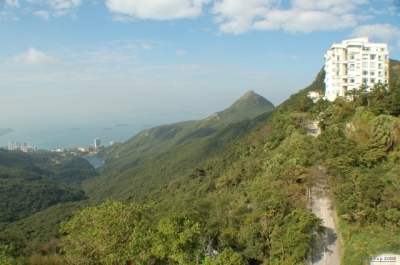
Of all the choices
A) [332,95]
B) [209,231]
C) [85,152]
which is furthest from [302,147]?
[85,152]

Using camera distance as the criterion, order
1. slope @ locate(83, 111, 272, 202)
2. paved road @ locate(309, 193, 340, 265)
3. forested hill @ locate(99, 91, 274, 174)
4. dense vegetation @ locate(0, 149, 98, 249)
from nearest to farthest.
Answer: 1. paved road @ locate(309, 193, 340, 265)
2. dense vegetation @ locate(0, 149, 98, 249)
3. slope @ locate(83, 111, 272, 202)
4. forested hill @ locate(99, 91, 274, 174)

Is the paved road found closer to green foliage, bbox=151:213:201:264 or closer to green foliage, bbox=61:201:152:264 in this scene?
green foliage, bbox=151:213:201:264

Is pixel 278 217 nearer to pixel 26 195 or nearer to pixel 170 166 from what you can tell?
pixel 170 166

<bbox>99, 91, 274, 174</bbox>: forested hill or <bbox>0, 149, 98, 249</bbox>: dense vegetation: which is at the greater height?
<bbox>99, 91, 274, 174</bbox>: forested hill

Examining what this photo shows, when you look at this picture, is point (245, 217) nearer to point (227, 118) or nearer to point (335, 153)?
point (335, 153)

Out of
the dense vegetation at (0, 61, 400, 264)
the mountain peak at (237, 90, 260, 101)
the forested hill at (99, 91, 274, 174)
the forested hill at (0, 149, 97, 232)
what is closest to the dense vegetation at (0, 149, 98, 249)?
the forested hill at (0, 149, 97, 232)

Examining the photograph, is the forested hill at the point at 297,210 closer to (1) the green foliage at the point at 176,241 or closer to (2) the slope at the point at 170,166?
(1) the green foliage at the point at 176,241

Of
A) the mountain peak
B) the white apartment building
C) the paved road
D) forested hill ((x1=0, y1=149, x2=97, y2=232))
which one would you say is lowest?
forested hill ((x1=0, y1=149, x2=97, y2=232))
